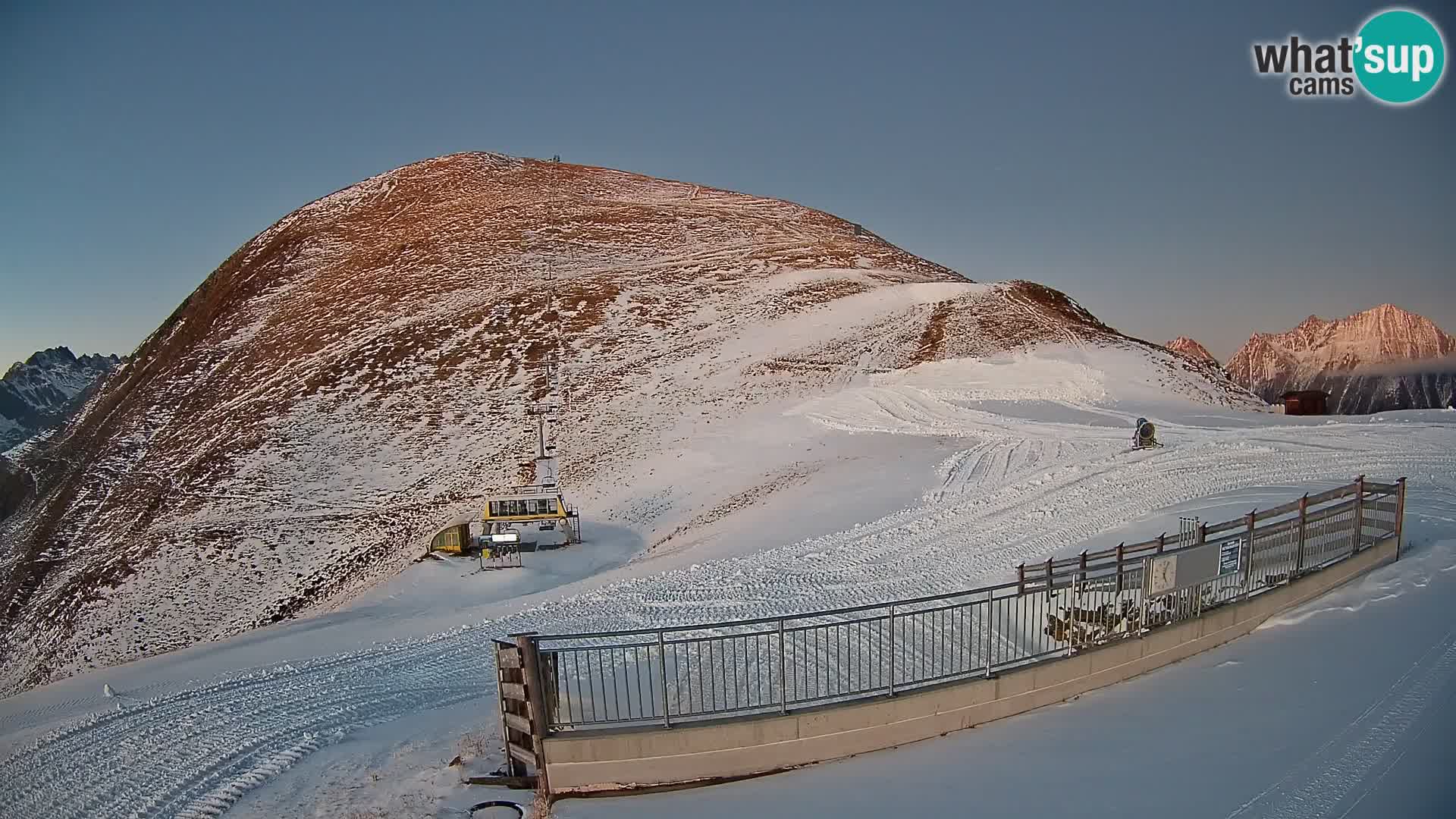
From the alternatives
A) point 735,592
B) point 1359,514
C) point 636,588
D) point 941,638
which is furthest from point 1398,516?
point 636,588

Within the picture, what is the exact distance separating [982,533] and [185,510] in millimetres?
35801

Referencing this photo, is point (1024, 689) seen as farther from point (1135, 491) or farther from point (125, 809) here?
point (1135, 491)

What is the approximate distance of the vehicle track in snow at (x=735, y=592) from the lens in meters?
10.3

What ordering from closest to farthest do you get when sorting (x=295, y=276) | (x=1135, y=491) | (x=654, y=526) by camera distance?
(x=1135, y=491) → (x=654, y=526) → (x=295, y=276)

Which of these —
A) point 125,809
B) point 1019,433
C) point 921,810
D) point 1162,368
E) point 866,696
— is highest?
point 1162,368

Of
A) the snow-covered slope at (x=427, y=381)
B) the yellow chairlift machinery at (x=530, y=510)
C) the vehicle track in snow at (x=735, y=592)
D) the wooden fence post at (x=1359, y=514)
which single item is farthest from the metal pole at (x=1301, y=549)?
the yellow chairlift machinery at (x=530, y=510)

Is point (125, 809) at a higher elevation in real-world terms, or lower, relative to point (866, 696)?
lower

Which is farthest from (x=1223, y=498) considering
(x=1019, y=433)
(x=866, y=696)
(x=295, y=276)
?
(x=295, y=276)

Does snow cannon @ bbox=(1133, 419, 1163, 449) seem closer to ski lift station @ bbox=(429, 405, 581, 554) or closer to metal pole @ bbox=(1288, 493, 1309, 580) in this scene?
metal pole @ bbox=(1288, 493, 1309, 580)

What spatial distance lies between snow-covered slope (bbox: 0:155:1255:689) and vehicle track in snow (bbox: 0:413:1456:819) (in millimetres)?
9272

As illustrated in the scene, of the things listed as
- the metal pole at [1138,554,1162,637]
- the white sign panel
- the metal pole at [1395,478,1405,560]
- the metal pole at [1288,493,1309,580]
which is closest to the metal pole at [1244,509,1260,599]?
the metal pole at [1288,493,1309,580]

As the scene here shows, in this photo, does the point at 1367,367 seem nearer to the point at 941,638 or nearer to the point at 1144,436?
the point at 1144,436

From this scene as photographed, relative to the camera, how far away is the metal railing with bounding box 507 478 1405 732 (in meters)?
8.73

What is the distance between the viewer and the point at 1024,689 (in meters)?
9.38
